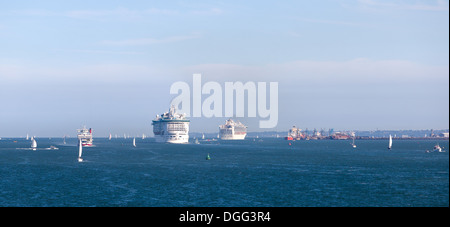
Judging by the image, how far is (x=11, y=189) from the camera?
254 feet

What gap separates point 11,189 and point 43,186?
17.4 ft

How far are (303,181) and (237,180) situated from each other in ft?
39.4

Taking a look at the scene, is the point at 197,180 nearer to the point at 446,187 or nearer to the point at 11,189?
the point at 11,189

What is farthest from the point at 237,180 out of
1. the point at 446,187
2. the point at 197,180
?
the point at 446,187

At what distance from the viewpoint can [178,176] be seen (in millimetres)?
97000
